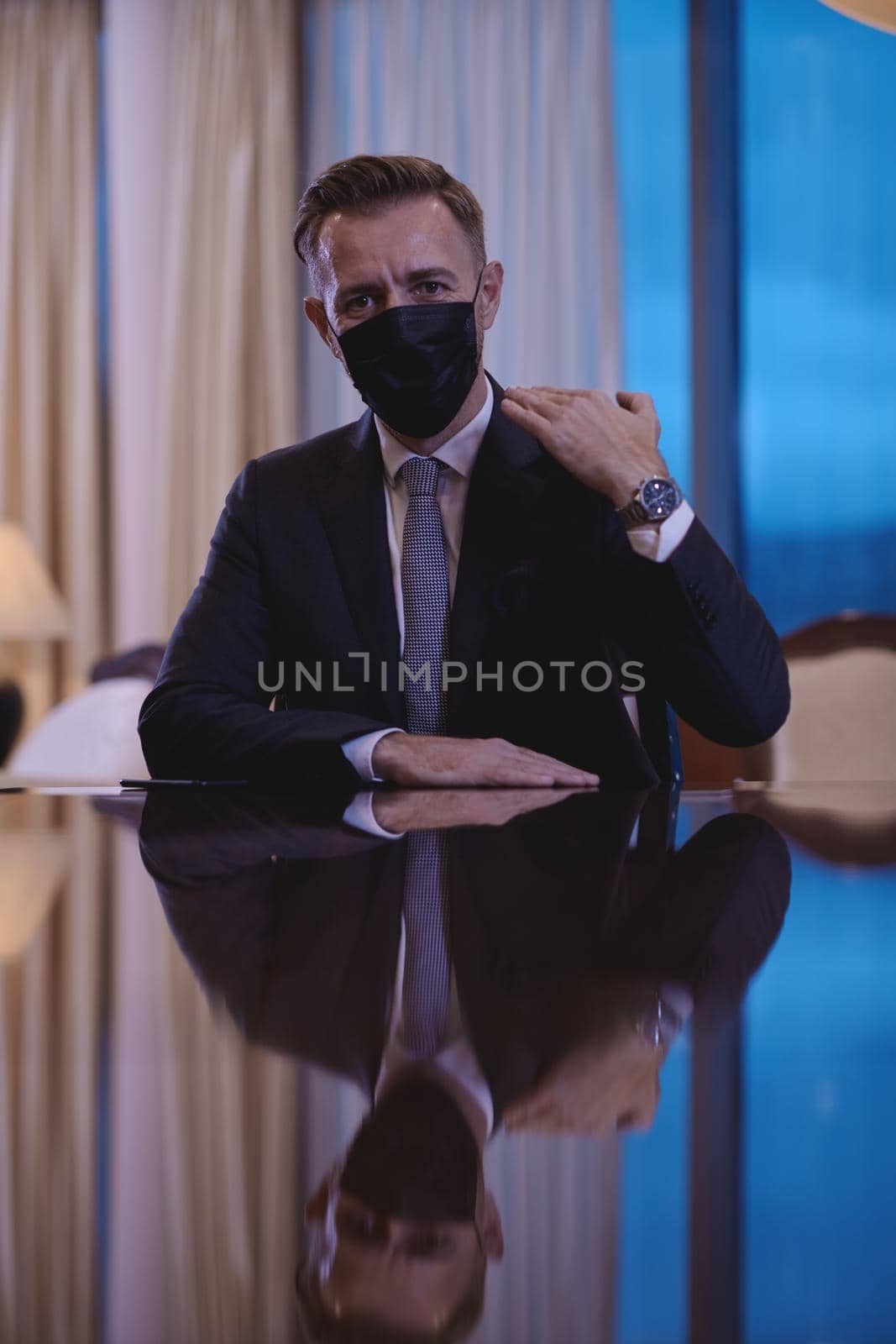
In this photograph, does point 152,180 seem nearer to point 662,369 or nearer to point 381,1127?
point 662,369

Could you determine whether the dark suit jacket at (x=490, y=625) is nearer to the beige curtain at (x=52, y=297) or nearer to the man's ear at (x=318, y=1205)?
the man's ear at (x=318, y=1205)

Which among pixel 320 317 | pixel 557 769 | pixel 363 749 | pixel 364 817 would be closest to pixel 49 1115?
pixel 364 817

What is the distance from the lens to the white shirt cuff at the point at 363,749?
1438 millimetres

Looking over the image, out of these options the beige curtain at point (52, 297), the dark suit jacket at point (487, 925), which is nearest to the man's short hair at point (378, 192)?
the dark suit jacket at point (487, 925)

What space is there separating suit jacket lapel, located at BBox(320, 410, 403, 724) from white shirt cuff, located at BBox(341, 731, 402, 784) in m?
0.29

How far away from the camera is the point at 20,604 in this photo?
4.11 meters

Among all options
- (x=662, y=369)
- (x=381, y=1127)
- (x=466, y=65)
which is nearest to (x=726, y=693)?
(x=381, y=1127)

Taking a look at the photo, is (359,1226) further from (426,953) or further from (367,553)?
(367,553)

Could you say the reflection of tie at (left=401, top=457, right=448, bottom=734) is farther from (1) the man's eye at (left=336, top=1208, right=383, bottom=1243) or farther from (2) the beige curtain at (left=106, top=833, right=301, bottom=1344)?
(1) the man's eye at (left=336, top=1208, right=383, bottom=1243)

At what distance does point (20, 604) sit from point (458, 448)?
8.86ft

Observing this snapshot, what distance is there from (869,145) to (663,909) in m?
4.03

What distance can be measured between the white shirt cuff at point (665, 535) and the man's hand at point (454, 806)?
0.44 meters

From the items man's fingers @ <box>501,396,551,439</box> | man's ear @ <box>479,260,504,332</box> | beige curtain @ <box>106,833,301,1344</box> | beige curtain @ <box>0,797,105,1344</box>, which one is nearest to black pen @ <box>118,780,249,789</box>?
man's fingers @ <box>501,396,551,439</box>

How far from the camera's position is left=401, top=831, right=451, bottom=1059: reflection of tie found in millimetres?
314
